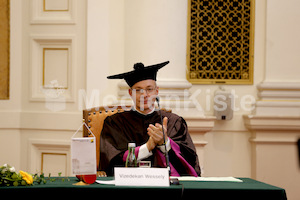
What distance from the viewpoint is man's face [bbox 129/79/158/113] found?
138 inches

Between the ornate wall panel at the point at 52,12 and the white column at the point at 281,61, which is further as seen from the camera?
the ornate wall panel at the point at 52,12

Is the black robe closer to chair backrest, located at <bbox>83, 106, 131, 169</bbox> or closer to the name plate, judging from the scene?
chair backrest, located at <bbox>83, 106, 131, 169</bbox>

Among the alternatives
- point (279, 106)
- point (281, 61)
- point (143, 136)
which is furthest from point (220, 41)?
point (143, 136)

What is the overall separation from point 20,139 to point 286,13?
3.26 m

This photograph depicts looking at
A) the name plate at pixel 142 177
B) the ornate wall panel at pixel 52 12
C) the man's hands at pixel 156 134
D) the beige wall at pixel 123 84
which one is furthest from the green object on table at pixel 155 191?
the ornate wall panel at pixel 52 12

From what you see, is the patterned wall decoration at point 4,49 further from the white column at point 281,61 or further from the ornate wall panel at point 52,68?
the white column at point 281,61

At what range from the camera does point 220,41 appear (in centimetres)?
488

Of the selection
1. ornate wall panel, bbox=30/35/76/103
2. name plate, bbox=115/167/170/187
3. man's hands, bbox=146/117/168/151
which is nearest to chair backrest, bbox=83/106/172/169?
man's hands, bbox=146/117/168/151

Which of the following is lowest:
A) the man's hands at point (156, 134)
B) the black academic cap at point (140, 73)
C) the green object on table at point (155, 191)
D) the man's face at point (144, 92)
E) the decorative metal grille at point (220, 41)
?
the green object on table at point (155, 191)

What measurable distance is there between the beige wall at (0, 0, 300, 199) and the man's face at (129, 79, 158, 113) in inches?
37.9

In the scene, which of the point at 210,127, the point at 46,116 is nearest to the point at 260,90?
the point at 210,127

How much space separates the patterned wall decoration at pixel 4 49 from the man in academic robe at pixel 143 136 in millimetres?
1744

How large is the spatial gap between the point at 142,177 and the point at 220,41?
3024 mm

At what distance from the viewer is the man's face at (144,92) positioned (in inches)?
138
